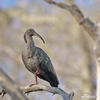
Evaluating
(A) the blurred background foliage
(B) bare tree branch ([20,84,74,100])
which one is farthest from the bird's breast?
(A) the blurred background foliage

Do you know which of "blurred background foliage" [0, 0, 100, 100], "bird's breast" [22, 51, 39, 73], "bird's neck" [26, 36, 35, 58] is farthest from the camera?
"blurred background foliage" [0, 0, 100, 100]

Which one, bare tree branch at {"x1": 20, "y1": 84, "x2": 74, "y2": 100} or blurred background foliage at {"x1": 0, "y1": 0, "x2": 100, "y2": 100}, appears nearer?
bare tree branch at {"x1": 20, "y1": 84, "x2": 74, "y2": 100}

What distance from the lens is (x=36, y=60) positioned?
513 centimetres

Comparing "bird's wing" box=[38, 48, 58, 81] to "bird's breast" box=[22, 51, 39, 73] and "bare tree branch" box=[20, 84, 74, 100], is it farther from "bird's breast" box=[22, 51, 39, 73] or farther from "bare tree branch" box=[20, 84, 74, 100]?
"bare tree branch" box=[20, 84, 74, 100]

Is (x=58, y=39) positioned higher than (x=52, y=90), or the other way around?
(x=58, y=39)

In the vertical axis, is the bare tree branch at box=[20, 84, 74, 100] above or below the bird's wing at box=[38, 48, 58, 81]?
below

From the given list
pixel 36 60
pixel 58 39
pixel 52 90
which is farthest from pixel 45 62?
pixel 58 39

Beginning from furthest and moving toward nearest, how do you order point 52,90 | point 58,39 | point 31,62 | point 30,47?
point 58,39, point 31,62, point 30,47, point 52,90

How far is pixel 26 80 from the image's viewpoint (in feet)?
49.2

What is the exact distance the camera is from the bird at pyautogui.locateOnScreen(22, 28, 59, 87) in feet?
16.2

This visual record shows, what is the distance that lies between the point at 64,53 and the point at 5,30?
8.89 feet

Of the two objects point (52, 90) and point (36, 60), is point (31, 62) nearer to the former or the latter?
point (36, 60)

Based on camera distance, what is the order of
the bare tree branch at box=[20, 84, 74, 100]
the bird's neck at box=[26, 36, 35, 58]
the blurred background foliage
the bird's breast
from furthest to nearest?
the blurred background foliage, the bird's breast, the bird's neck at box=[26, 36, 35, 58], the bare tree branch at box=[20, 84, 74, 100]

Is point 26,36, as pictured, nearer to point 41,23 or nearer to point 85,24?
point 85,24
